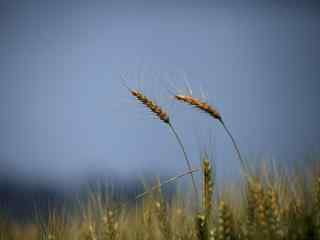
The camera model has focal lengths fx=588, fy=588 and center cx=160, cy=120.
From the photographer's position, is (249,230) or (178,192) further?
(178,192)

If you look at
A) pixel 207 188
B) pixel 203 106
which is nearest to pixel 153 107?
pixel 203 106

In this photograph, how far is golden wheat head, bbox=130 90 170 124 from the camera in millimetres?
3693

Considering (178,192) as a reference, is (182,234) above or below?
below

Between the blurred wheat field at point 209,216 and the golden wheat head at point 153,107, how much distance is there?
41cm

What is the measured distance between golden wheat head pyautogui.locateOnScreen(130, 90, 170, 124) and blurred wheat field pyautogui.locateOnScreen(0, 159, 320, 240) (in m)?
0.41

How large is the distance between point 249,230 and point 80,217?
1.35 m

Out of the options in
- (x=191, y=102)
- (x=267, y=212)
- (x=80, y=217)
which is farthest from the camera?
(x=80, y=217)

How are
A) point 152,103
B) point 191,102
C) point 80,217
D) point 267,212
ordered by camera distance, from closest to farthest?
point 267,212, point 191,102, point 152,103, point 80,217

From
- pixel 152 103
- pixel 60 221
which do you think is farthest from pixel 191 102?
pixel 60 221

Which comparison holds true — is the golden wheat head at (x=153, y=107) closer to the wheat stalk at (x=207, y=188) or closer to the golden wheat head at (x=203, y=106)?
the golden wheat head at (x=203, y=106)

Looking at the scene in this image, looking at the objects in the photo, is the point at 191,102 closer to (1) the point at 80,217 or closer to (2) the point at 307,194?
(2) the point at 307,194

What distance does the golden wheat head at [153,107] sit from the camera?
3.69 meters

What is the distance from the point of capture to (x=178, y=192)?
12.7 feet

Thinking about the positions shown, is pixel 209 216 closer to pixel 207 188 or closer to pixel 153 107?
pixel 207 188
